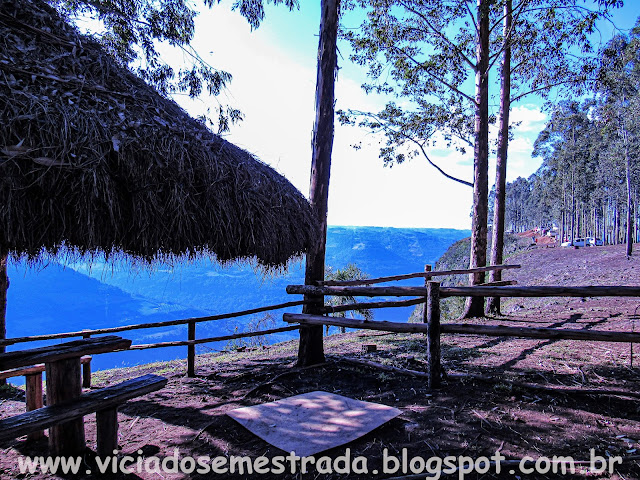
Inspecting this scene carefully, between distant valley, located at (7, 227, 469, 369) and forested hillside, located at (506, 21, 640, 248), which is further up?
forested hillside, located at (506, 21, 640, 248)

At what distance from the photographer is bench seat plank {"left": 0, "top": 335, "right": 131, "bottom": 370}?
2561 mm

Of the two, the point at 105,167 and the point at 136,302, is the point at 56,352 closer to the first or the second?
the point at 105,167

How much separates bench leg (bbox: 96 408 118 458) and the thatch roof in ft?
4.42

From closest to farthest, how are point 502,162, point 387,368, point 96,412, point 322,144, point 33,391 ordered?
point 96,412 < point 33,391 < point 387,368 < point 322,144 < point 502,162

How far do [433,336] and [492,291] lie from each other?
30.5 inches

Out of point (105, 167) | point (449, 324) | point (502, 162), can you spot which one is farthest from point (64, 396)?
point (502, 162)

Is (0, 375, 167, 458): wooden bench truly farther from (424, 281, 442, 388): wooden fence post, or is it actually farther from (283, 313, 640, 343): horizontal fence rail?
(424, 281, 442, 388): wooden fence post

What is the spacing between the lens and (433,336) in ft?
13.2

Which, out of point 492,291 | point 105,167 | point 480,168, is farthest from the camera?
point 480,168

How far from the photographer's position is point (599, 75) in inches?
397

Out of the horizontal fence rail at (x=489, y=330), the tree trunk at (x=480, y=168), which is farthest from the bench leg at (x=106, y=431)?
the tree trunk at (x=480, y=168)

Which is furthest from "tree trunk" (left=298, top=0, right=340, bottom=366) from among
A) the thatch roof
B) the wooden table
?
the wooden table

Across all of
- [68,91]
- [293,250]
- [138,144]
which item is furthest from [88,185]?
[293,250]

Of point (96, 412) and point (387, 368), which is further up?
point (96, 412)
